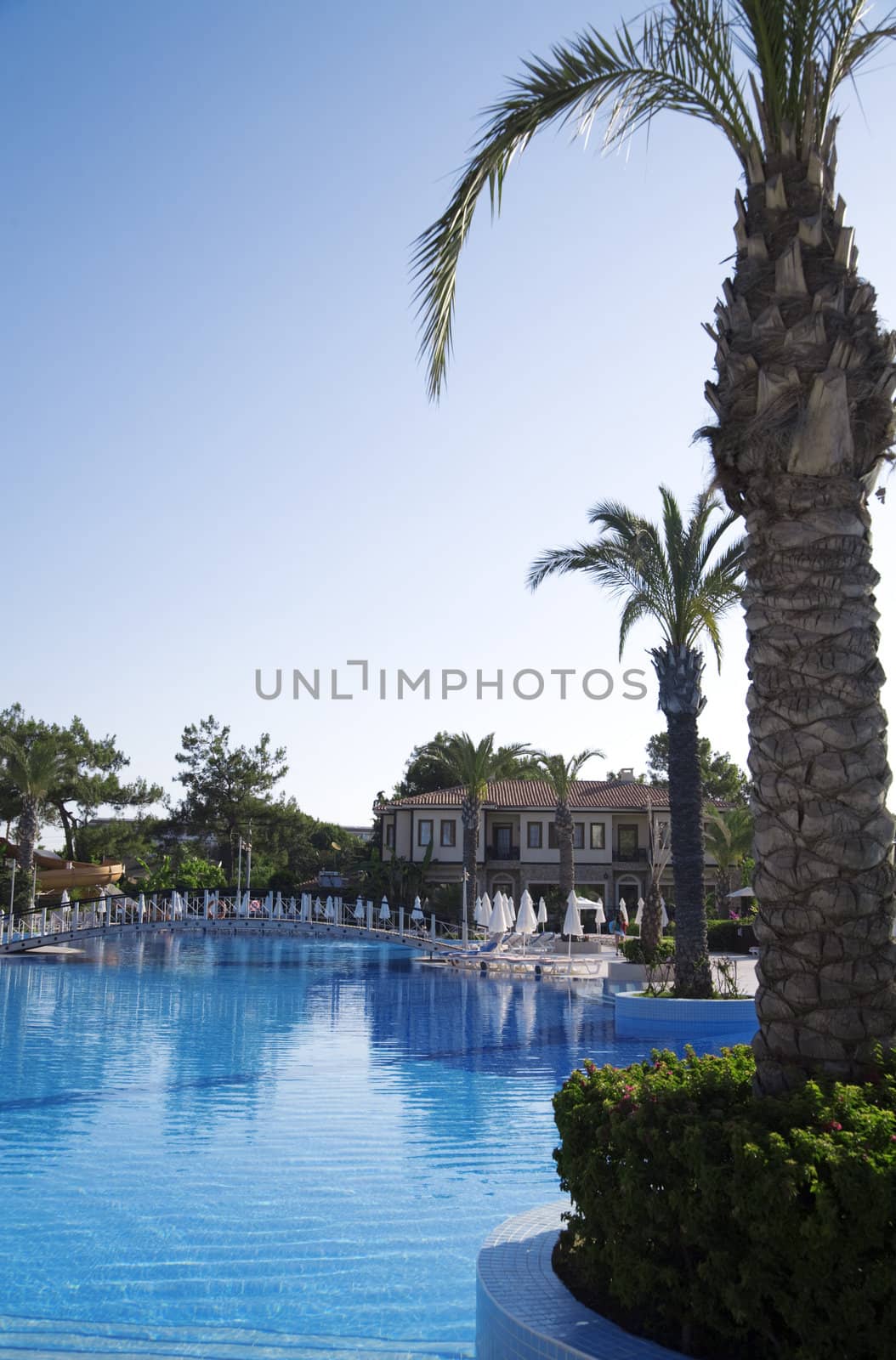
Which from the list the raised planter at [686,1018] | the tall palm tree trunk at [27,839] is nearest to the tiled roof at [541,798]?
the tall palm tree trunk at [27,839]

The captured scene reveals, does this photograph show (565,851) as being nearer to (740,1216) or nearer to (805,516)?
(805,516)

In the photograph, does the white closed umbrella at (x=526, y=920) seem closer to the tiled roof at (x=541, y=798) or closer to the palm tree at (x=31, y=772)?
the palm tree at (x=31, y=772)

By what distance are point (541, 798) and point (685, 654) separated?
117 feet

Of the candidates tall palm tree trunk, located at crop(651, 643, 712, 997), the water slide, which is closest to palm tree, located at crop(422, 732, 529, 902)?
the water slide

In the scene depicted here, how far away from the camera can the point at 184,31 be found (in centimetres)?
970

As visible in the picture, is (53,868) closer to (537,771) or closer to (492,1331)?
(537,771)

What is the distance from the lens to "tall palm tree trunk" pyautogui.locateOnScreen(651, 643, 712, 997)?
17.0 meters

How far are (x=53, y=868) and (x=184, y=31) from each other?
132 ft

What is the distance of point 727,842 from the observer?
44.5 meters

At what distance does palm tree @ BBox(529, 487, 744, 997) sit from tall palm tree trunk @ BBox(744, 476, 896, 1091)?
1215 centimetres

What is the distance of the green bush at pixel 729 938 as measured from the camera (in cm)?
3120

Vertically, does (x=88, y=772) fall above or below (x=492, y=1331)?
above

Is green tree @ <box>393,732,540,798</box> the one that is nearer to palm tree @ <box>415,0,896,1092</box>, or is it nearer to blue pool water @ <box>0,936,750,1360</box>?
blue pool water @ <box>0,936,750,1360</box>

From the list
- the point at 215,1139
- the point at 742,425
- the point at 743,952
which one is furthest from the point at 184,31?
the point at 743,952
